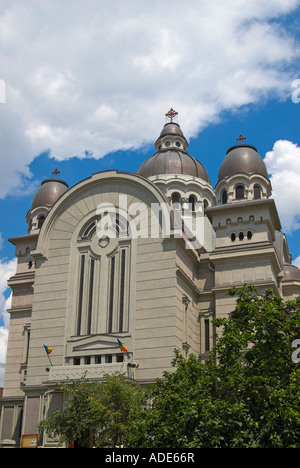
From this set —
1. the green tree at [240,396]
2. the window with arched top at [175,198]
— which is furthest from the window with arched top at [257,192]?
the green tree at [240,396]

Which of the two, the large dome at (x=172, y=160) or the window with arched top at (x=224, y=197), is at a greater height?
the large dome at (x=172, y=160)

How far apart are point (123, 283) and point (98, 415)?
10.5 meters

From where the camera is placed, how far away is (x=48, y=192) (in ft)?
156

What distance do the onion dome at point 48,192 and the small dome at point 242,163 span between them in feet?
44.3

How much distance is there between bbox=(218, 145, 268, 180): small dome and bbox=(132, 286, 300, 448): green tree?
77.7 ft

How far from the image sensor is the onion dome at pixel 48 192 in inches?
1859

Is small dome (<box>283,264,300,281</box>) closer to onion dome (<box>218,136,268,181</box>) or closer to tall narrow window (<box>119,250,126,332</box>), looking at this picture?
onion dome (<box>218,136,268,181</box>)

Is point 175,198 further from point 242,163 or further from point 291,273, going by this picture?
point 291,273

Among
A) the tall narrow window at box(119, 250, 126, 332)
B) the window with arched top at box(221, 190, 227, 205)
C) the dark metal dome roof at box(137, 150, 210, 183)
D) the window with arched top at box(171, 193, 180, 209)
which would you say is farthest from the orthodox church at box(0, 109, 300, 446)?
the dark metal dome roof at box(137, 150, 210, 183)

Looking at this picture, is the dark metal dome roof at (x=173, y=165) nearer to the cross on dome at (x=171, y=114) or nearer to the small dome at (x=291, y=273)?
the cross on dome at (x=171, y=114)

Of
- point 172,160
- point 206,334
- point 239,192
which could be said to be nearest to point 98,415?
point 206,334

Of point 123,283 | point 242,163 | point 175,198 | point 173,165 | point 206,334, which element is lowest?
point 206,334

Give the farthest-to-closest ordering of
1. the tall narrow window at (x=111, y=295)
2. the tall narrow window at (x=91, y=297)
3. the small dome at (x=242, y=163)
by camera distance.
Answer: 1. the small dome at (x=242, y=163)
2. the tall narrow window at (x=91, y=297)
3. the tall narrow window at (x=111, y=295)
